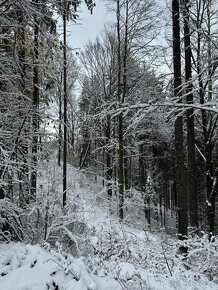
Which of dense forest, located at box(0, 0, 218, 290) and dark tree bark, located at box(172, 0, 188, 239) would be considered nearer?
dense forest, located at box(0, 0, 218, 290)

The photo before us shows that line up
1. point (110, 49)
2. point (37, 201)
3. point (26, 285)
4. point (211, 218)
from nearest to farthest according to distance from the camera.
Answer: point (26, 285)
point (37, 201)
point (211, 218)
point (110, 49)

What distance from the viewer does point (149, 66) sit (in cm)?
1647

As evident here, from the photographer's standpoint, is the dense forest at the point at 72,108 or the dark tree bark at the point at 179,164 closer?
the dense forest at the point at 72,108

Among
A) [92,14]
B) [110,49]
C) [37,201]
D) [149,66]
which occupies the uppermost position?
[110,49]

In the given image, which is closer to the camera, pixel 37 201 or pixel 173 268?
pixel 173 268

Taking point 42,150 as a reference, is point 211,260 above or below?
below

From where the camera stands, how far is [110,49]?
68.7ft

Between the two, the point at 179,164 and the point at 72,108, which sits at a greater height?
the point at 72,108

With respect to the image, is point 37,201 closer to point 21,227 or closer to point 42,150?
point 21,227

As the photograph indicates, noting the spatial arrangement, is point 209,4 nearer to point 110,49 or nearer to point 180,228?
point 180,228

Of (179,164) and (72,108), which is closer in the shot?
(179,164)

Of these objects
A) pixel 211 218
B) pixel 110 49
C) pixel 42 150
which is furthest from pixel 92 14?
pixel 110 49

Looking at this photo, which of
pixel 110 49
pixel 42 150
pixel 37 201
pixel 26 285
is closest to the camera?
pixel 26 285

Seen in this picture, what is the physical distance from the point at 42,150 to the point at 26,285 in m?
4.77
